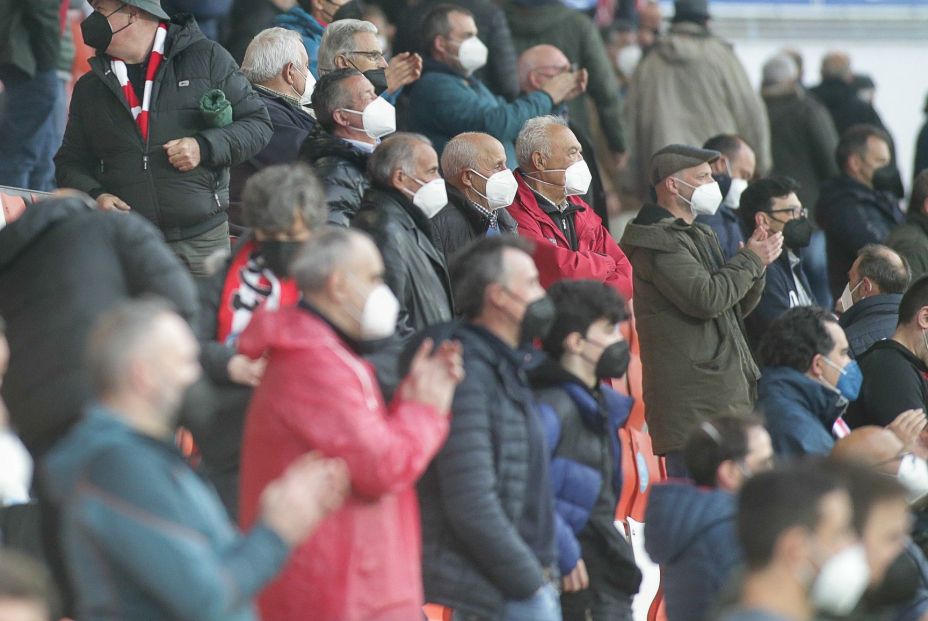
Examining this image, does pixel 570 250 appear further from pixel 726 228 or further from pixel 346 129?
pixel 726 228

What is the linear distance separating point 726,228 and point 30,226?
15.4 ft

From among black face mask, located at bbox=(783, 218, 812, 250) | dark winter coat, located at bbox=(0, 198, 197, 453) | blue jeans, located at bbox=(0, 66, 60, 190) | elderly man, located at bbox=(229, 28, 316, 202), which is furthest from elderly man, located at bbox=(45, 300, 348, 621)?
blue jeans, located at bbox=(0, 66, 60, 190)

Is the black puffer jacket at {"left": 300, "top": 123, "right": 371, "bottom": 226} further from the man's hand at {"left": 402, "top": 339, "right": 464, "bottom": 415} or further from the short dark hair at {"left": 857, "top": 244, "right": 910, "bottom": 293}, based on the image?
the short dark hair at {"left": 857, "top": 244, "right": 910, "bottom": 293}

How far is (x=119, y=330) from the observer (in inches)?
166

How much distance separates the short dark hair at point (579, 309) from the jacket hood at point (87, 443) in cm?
217

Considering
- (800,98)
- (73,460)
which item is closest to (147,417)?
(73,460)

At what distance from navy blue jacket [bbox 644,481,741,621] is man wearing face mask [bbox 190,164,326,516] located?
1317 mm

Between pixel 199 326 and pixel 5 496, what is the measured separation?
0.78 metres

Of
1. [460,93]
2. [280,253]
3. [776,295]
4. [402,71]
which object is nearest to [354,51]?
[402,71]

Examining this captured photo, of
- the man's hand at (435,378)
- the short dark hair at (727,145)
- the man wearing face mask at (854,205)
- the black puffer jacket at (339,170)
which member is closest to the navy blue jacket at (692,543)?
the man's hand at (435,378)

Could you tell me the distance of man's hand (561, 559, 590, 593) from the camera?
6031 mm

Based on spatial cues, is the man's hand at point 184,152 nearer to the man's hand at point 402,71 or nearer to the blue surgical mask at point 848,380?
the man's hand at point 402,71

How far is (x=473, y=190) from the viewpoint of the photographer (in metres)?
8.00

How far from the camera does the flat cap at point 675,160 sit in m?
8.81
